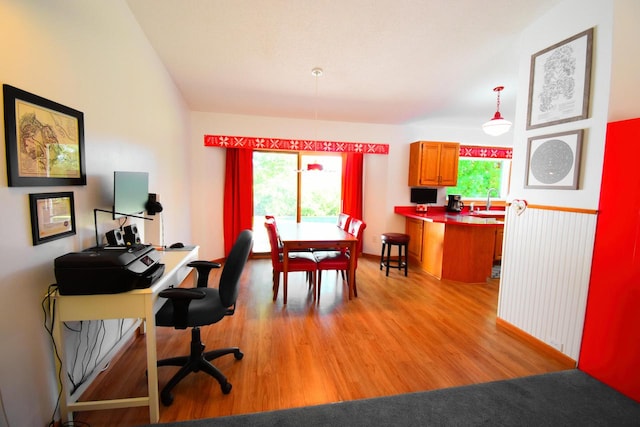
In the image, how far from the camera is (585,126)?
1852 mm

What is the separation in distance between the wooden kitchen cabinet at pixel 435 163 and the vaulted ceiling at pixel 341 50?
90 centimetres

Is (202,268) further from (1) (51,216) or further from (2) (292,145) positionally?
(2) (292,145)

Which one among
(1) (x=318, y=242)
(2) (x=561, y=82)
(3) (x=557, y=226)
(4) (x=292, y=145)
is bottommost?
(1) (x=318, y=242)

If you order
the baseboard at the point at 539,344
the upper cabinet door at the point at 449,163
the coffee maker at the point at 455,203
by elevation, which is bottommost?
the baseboard at the point at 539,344

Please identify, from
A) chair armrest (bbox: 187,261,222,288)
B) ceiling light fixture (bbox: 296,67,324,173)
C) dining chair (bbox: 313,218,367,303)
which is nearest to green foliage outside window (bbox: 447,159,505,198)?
ceiling light fixture (bbox: 296,67,324,173)

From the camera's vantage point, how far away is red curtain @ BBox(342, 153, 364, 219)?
483 cm

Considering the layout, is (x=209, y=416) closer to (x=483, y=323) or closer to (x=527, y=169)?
(x=483, y=323)

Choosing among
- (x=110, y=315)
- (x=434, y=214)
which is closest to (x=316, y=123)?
(x=434, y=214)

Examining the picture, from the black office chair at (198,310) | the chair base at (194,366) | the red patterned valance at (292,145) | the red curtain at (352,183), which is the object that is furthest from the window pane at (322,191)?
the chair base at (194,366)

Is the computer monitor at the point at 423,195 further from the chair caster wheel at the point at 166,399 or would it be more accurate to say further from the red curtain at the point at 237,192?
the chair caster wheel at the point at 166,399

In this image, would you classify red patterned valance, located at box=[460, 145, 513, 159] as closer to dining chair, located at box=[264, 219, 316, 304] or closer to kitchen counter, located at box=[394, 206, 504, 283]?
kitchen counter, located at box=[394, 206, 504, 283]

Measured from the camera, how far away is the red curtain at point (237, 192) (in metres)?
4.39

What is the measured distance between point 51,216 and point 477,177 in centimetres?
623

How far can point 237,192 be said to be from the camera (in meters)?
4.44
